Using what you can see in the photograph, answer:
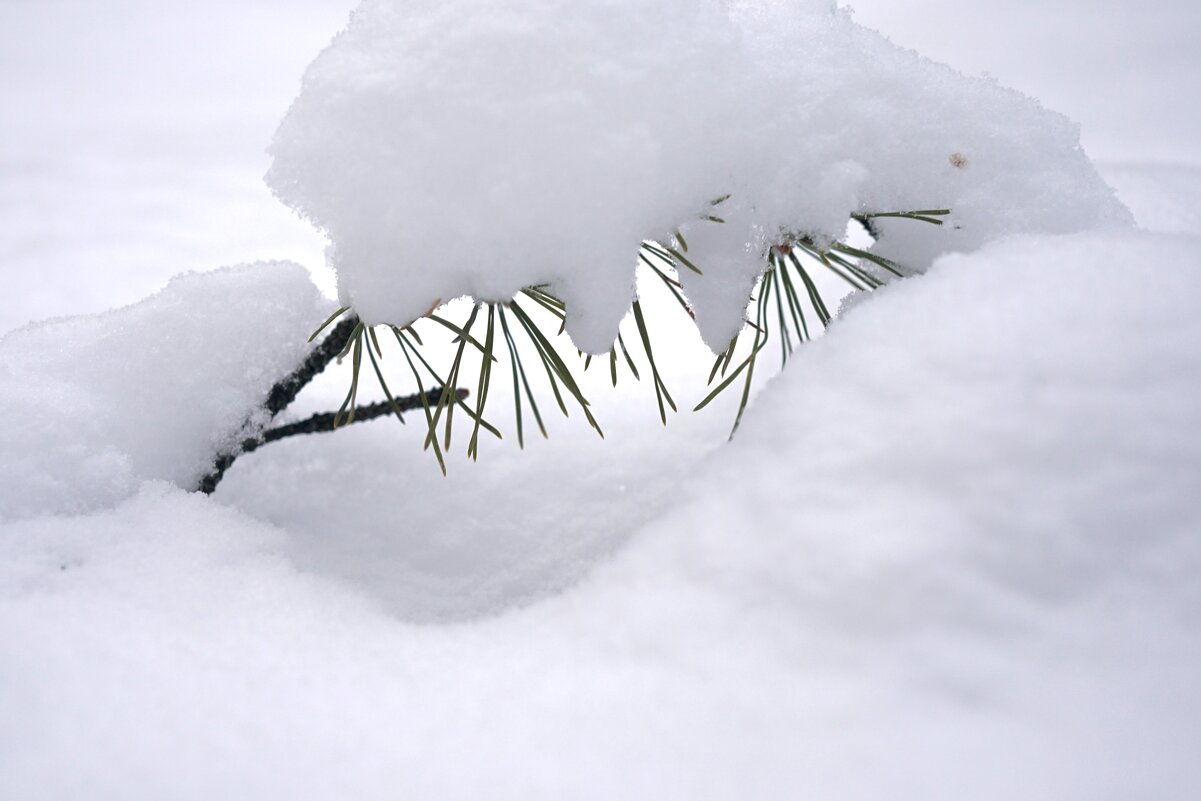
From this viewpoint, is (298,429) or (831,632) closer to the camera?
(831,632)

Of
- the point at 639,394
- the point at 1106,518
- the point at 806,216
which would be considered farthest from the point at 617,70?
the point at 639,394

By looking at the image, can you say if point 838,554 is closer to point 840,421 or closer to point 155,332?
point 840,421

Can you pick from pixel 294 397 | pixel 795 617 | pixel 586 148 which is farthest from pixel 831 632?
pixel 294 397

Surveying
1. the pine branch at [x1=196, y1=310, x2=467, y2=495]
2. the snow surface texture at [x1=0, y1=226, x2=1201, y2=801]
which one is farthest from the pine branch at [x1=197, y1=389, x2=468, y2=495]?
the snow surface texture at [x1=0, y1=226, x2=1201, y2=801]

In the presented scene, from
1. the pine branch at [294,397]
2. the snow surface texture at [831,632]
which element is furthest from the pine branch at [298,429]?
the snow surface texture at [831,632]

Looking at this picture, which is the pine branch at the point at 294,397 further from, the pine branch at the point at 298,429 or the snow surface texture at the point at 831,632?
the snow surface texture at the point at 831,632

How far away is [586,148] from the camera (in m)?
0.54

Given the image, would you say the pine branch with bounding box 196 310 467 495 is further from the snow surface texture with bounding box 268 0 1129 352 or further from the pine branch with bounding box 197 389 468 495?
the snow surface texture with bounding box 268 0 1129 352

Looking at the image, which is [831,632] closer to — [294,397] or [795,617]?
[795,617]

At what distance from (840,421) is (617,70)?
10.4 inches

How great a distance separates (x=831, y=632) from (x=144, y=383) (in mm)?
599

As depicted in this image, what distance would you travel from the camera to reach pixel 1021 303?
50 cm

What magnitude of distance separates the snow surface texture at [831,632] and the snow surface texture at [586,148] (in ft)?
0.36

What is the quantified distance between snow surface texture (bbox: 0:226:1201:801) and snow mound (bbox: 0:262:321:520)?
0.42ft
